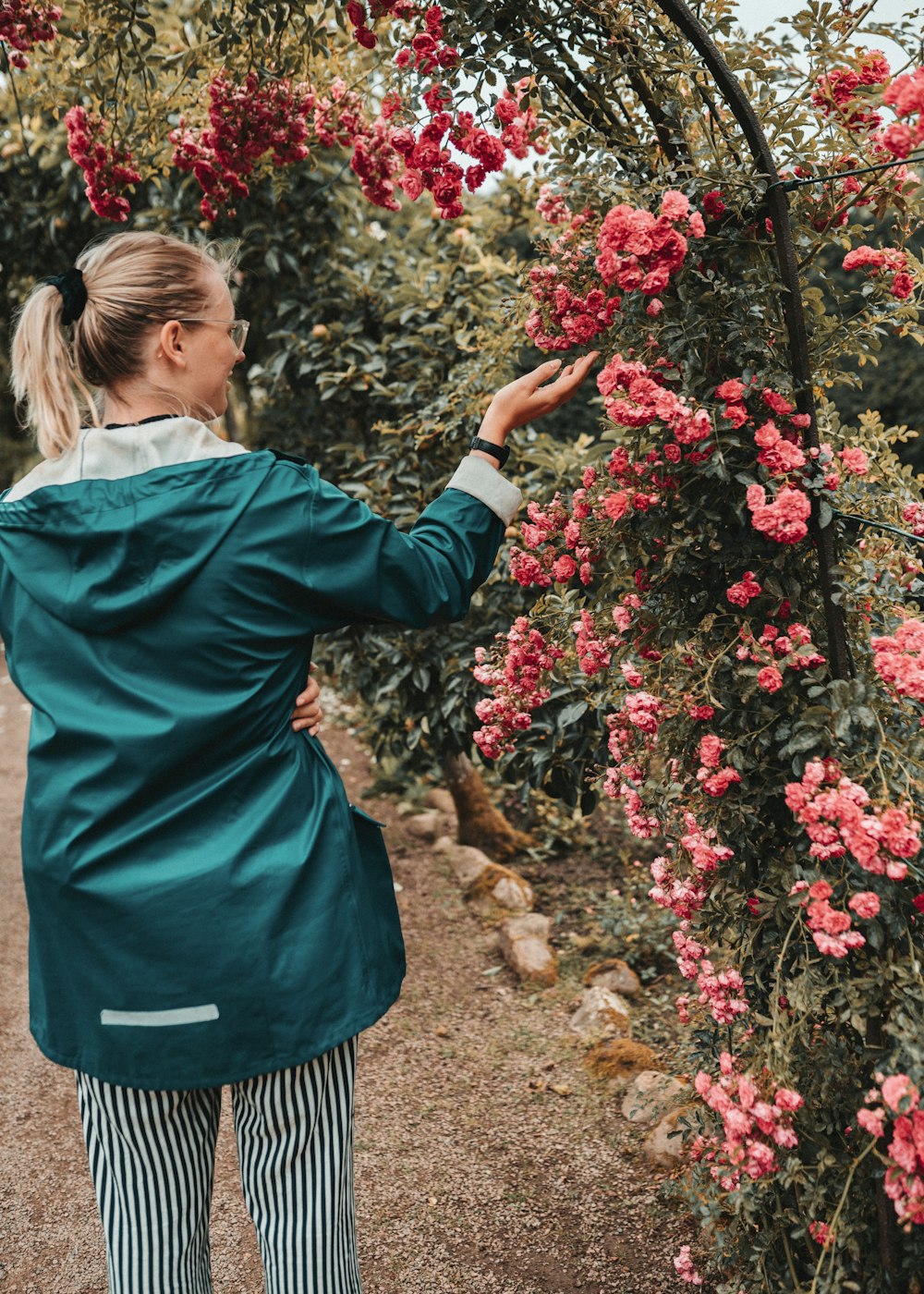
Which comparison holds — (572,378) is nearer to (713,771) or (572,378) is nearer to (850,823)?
(713,771)

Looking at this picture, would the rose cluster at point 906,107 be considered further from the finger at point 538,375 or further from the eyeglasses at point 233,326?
the eyeglasses at point 233,326

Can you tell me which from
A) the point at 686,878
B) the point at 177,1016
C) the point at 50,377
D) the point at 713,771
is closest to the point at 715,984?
the point at 686,878

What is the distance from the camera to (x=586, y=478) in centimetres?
156

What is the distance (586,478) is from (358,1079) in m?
1.88

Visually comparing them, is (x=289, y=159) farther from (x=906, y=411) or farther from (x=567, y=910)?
(x=906, y=411)

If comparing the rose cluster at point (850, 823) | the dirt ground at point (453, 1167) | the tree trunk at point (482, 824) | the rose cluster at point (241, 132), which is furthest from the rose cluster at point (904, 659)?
the tree trunk at point (482, 824)

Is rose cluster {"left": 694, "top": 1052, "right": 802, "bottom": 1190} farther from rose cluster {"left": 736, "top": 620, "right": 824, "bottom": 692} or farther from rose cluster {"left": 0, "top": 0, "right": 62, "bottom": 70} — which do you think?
rose cluster {"left": 0, "top": 0, "right": 62, "bottom": 70}

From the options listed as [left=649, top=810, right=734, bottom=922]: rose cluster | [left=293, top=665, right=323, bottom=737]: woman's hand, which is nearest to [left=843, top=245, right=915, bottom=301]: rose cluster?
[left=649, top=810, right=734, bottom=922]: rose cluster

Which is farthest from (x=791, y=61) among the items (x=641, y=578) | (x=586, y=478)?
(x=641, y=578)

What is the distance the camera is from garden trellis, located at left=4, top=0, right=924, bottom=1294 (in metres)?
1.25

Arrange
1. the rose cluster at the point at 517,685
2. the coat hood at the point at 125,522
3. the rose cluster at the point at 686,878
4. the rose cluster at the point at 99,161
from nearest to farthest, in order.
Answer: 1. the coat hood at the point at 125,522
2. the rose cluster at the point at 686,878
3. the rose cluster at the point at 517,685
4. the rose cluster at the point at 99,161

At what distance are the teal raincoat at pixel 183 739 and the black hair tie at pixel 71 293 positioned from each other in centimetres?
19

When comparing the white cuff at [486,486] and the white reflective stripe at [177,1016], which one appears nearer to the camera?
the white reflective stripe at [177,1016]

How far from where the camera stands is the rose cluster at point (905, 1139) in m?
1.07
